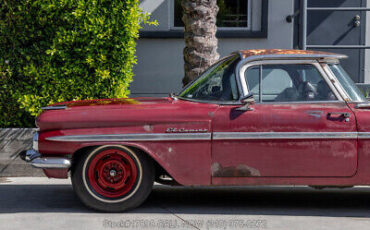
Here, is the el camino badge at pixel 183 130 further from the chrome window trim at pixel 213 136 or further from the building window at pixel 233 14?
the building window at pixel 233 14

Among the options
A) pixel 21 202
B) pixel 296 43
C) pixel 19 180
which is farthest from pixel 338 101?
pixel 296 43

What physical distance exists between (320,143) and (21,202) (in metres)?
3.05

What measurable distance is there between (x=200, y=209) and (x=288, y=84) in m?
1.47

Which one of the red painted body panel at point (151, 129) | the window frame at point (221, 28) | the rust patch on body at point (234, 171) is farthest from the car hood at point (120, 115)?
the window frame at point (221, 28)

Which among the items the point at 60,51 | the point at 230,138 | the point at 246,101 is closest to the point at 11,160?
the point at 60,51

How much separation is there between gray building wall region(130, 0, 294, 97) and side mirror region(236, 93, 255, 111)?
5.28 m

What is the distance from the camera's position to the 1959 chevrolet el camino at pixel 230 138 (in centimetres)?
534

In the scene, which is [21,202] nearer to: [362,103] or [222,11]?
[362,103]

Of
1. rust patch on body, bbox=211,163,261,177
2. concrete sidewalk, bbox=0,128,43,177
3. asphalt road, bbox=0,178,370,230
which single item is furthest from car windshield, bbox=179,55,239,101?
concrete sidewalk, bbox=0,128,43,177

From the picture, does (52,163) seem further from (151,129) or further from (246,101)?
(246,101)

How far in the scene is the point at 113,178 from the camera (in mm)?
5523

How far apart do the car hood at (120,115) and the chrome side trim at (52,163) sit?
291 mm

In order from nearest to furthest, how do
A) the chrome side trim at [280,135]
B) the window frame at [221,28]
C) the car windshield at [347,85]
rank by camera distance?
the chrome side trim at [280,135] < the car windshield at [347,85] < the window frame at [221,28]

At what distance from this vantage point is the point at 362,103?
5.48 metres
